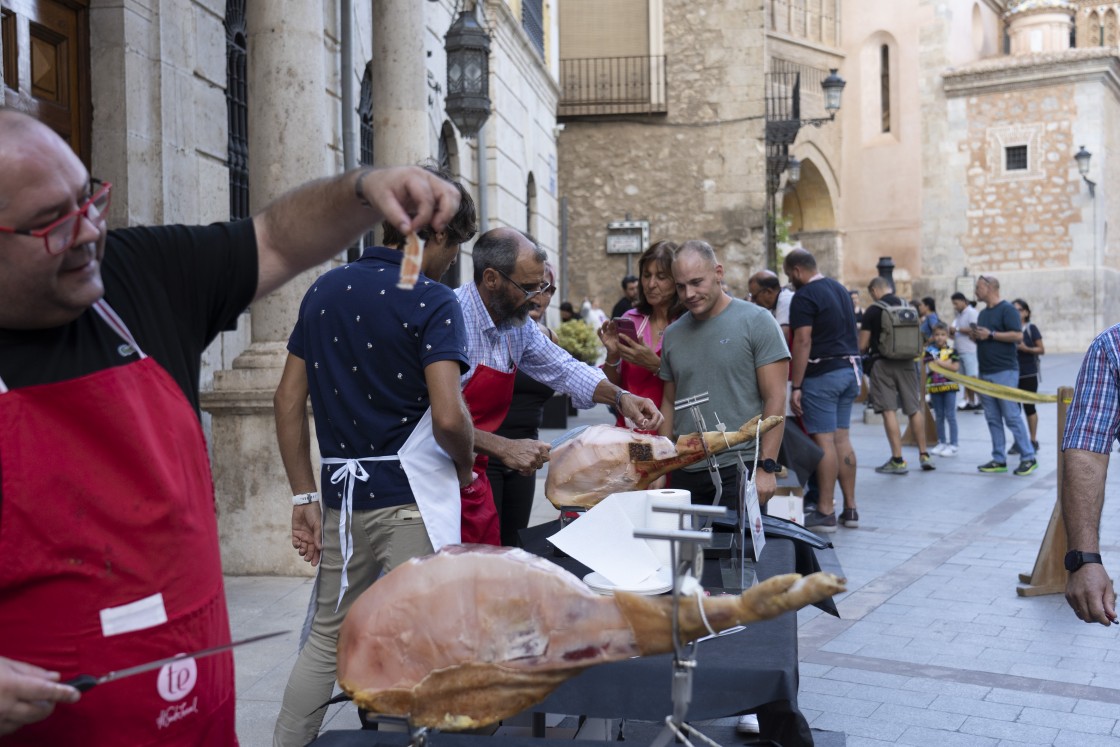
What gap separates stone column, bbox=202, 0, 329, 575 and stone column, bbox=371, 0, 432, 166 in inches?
54.0

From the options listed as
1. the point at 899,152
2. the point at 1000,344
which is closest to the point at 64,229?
the point at 1000,344

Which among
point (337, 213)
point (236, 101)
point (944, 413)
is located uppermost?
point (236, 101)

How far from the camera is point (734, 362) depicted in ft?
15.5

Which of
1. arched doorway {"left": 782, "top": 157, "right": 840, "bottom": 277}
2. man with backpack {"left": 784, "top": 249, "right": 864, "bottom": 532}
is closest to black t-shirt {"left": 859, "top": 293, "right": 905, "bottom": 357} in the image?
man with backpack {"left": 784, "top": 249, "right": 864, "bottom": 532}

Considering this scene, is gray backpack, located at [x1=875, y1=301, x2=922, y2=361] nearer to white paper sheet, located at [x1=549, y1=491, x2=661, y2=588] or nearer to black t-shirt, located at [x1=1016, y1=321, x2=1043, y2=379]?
black t-shirt, located at [x1=1016, y1=321, x2=1043, y2=379]

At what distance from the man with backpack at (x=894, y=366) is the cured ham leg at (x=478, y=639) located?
31.0 feet

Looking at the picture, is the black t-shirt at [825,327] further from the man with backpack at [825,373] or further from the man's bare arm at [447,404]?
the man's bare arm at [447,404]

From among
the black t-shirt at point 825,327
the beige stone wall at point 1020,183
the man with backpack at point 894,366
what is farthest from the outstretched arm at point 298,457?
the beige stone wall at point 1020,183

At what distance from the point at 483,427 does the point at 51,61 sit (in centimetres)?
367

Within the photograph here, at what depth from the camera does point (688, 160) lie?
23078 mm

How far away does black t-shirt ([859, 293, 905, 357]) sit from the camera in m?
10.9

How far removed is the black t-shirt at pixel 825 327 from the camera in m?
8.08

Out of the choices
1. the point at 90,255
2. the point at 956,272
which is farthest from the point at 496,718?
the point at 956,272

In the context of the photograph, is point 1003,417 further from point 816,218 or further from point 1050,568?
point 816,218
